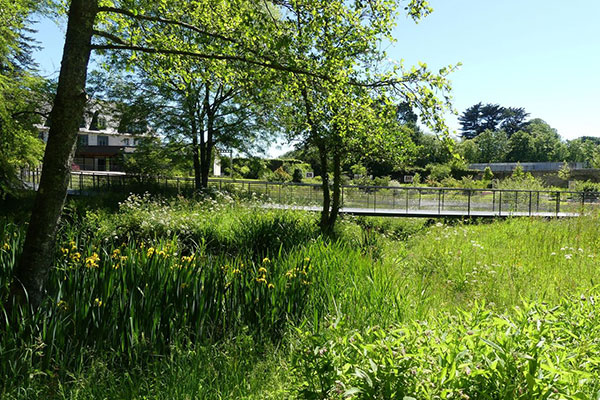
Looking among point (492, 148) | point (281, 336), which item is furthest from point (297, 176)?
point (492, 148)

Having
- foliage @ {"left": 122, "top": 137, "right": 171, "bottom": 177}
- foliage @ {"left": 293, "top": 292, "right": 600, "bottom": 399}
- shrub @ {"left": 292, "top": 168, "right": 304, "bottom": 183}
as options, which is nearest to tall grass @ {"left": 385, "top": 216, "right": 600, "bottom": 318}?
foliage @ {"left": 293, "top": 292, "right": 600, "bottom": 399}

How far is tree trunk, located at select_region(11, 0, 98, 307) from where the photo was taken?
3395 mm

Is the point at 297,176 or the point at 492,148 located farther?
the point at 492,148

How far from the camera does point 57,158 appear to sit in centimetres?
344

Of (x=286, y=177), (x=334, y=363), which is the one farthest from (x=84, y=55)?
(x=286, y=177)

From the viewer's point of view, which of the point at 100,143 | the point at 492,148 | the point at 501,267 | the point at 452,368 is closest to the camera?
the point at 452,368

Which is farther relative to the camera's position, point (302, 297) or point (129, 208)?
point (129, 208)

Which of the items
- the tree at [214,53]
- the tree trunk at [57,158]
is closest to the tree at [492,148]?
the tree at [214,53]

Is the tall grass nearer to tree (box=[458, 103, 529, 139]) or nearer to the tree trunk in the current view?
the tree trunk

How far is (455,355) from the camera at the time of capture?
1.91 meters

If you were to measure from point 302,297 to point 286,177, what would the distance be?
36120 millimetres

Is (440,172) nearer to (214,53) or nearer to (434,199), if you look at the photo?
(434,199)

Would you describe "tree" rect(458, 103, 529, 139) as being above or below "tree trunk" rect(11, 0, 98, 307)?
above

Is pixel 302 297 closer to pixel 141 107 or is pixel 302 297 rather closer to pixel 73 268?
pixel 73 268
